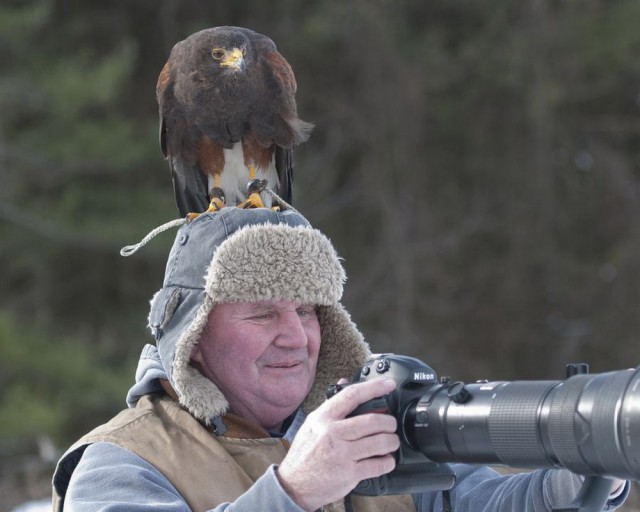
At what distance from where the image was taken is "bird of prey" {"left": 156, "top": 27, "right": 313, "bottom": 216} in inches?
162

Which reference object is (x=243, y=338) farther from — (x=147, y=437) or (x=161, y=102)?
(x=161, y=102)

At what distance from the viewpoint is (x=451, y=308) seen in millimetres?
14305

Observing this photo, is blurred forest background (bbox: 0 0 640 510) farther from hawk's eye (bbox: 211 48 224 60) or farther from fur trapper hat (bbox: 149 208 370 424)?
fur trapper hat (bbox: 149 208 370 424)

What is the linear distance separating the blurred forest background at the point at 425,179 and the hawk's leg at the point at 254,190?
699 centimetres

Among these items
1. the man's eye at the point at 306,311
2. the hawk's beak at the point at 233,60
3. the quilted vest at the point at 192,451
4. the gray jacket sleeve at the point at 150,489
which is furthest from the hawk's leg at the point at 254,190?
the gray jacket sleeve at the point at 150,489

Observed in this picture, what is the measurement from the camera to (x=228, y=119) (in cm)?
418

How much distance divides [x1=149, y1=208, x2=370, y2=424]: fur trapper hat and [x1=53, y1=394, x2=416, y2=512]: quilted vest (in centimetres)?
6

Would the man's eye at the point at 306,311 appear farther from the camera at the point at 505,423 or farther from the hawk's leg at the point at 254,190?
the hawk's leg at the point at 254,190

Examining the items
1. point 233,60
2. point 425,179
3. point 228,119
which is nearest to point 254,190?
point 228,119

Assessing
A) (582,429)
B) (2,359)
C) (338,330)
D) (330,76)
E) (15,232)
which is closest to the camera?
(582,429)

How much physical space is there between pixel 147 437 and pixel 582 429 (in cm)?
94

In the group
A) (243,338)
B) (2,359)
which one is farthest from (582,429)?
(2,359)

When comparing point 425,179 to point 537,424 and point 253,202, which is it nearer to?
point 253,202

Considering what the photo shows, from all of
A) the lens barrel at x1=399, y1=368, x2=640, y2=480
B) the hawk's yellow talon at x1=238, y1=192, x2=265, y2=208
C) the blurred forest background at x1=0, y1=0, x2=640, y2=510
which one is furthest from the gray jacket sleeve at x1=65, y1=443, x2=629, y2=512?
the blurred forest background at x1=0, y1=0, x2=640, y2=510
